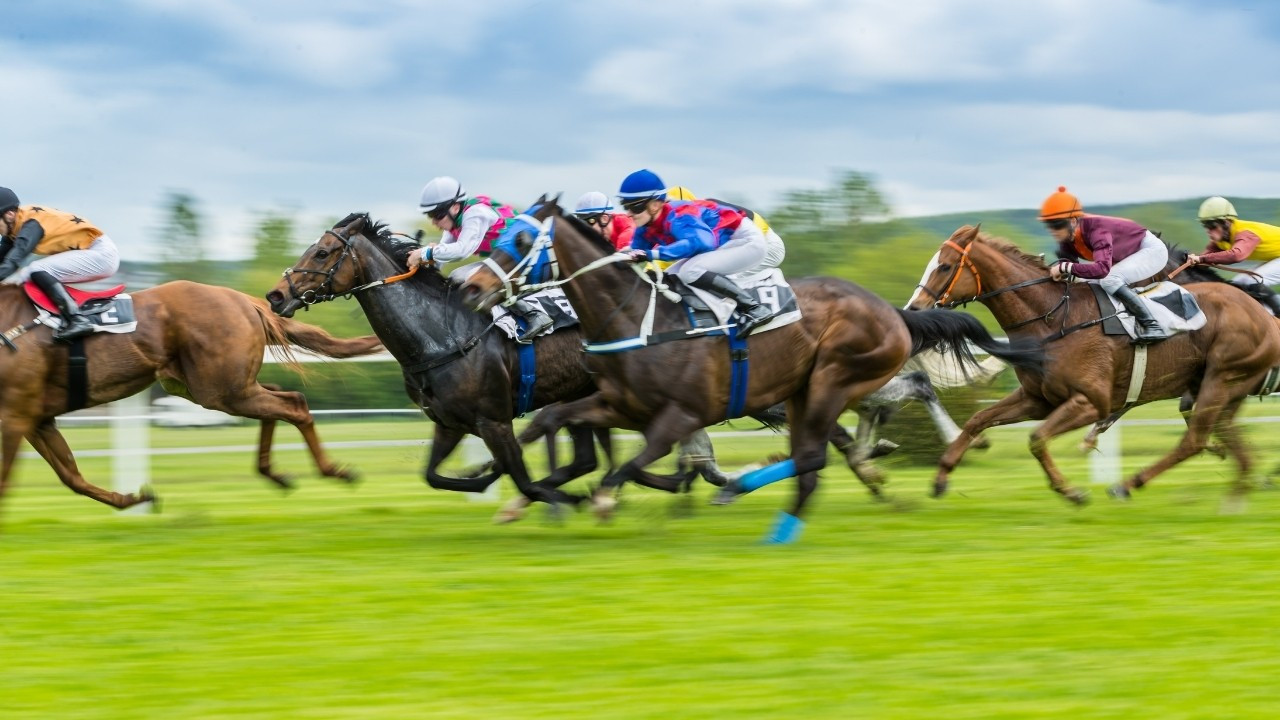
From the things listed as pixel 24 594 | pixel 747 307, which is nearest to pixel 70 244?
pixel 24 594

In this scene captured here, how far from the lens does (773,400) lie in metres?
7.11

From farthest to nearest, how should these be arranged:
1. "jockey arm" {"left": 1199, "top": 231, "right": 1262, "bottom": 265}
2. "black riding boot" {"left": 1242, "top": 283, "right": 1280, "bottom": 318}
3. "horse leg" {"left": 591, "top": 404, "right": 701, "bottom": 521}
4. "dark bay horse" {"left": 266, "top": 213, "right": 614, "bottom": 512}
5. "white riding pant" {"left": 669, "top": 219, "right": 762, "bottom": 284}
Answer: "black riding boot" {"left": 1242, "top": 283, "right": 1280, "bottom": 318} → "jockey arm" {"left": 1199, "top": 231, "right": 1262, "bottom": 265} → "dark bay horse" {"left": 266, "top": 213, "right": 614, "bottom": 512} → "white riding pant" {"left": 669, "top": 219, "right": 762, "bottom": 284} → "horse leg" {"left": 591, "top": 404, "right": 701, "bottom": 521}

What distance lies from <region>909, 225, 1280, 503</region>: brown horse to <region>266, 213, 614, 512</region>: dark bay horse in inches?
94.3

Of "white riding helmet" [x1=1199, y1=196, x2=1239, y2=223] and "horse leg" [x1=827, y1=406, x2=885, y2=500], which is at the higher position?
"white riding helmet" [x1=1199, y1=196, x2=1239, y2=223]

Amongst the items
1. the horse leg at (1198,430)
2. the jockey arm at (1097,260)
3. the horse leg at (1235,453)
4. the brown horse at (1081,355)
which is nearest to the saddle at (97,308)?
the brown horse at (1081,355)

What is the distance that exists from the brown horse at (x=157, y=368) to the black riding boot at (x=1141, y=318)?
14.4ft

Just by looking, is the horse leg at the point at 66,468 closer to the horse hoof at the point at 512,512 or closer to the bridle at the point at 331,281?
the bridle at the point at 331,281

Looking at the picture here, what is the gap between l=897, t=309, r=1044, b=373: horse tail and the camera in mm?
7660

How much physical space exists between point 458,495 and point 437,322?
264 centimetres

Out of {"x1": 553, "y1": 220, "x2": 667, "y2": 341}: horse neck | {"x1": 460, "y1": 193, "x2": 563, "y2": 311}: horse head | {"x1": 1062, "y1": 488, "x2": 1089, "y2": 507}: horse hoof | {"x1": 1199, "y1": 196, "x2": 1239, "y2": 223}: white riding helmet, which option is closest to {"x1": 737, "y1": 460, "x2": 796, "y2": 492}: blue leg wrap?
{"x1": 553, "y1": 220, "x2": 667, "y2": 341}: horse neck

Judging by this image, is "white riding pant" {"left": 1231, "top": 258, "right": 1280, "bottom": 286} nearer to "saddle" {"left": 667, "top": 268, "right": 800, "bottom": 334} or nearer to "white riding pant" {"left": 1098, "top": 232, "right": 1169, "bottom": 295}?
"white riding pant" {"left": 1098, "top": 232, "right": 1169, "bottom": 295}

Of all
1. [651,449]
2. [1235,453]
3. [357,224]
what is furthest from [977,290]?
[357,224]

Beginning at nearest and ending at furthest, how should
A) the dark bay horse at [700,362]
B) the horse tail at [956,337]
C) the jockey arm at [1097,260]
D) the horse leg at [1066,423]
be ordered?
the dark bay horse at [700,362], the horse tail at [956,337], the horse leg at [1066,423], the jockey arm at [1097,260]

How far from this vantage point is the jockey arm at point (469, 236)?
24.6ft
